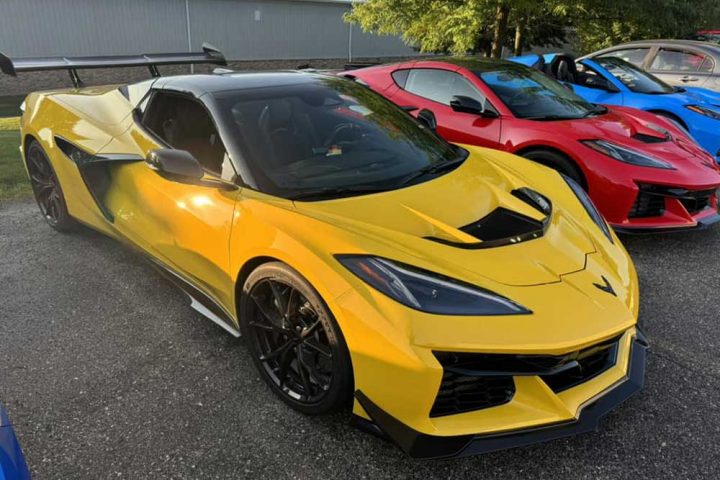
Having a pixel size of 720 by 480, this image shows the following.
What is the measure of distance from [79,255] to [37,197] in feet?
2.67

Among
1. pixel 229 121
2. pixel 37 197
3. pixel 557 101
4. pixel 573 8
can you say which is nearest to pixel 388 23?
pixel 573 8

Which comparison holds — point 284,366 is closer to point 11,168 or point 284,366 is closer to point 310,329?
point 310,329

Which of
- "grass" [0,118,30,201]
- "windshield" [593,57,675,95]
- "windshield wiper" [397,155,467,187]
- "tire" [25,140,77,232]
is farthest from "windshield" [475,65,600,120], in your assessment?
"grass" [0,118,30,201]

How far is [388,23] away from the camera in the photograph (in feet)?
36.2

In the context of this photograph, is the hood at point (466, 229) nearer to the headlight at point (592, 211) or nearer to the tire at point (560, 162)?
the headlight at point (592, 211)

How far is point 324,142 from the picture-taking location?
2854 mm

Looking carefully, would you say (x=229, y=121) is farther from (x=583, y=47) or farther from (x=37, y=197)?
(x=583, y=47)

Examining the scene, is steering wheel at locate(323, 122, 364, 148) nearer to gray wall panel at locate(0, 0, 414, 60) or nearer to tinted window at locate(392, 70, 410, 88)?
tinted window at locate(392, 70, 410, 88)

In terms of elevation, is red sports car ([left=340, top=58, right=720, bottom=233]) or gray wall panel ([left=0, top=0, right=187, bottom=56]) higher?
gray wall panel ([left=0, top=0, right=187, bottom=56])

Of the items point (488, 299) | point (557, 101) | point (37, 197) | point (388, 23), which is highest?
point (388, 23)

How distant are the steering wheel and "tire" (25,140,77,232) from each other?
7.22 ft

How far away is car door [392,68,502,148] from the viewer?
4.74 m

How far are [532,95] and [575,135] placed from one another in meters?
0.79

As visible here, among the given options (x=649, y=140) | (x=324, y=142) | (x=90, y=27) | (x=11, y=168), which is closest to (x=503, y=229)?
(x=324, y=142)
